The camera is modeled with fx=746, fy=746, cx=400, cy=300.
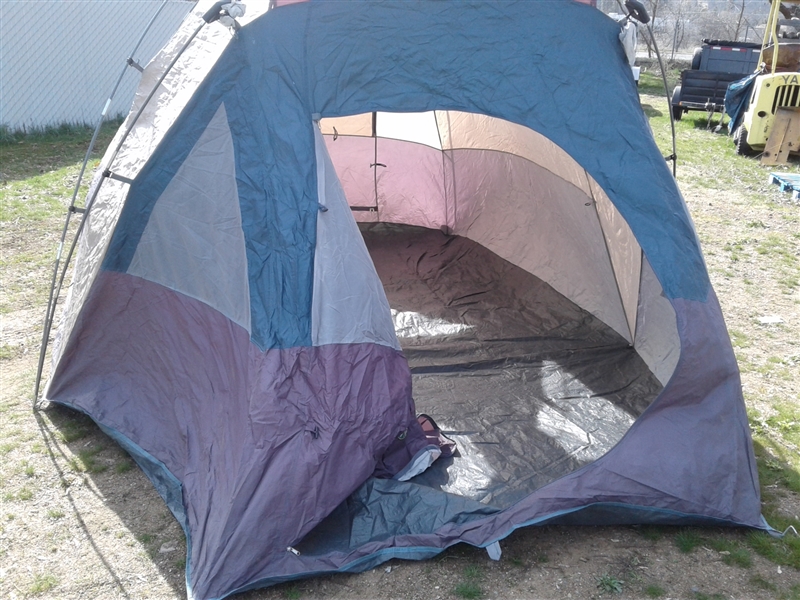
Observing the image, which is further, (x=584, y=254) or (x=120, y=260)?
(x=584, y=254)

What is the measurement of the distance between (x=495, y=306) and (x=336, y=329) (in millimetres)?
2208

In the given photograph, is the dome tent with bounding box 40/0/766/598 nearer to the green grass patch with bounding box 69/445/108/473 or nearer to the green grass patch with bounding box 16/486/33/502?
the green grass patch with bounding box 69/445/108/473

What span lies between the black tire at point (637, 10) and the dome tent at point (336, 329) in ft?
0.57

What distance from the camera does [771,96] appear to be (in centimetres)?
994

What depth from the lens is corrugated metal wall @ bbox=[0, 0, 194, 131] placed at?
9.99 m

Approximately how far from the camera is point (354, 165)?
6.32m

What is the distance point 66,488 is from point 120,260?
1102 millimetres

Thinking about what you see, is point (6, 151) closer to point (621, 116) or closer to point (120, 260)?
point (120, 260)

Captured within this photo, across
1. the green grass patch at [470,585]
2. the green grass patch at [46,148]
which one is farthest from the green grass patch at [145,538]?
the green grass patch at [46,148]

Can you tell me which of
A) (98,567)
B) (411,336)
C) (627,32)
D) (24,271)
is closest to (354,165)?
(411,336)

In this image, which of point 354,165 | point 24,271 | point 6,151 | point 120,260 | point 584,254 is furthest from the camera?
→ point 6,151

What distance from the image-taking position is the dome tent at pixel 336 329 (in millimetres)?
2957

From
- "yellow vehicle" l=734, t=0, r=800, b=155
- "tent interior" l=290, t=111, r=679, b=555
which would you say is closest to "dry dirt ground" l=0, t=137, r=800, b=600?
"tent interior" l=290, t=111, r=679, b=555

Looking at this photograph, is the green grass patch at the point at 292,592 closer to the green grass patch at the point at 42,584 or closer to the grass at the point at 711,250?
the grass at the point at 711,250
